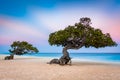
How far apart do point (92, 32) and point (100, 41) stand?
1.36 m

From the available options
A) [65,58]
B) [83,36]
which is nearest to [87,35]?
[83,36]

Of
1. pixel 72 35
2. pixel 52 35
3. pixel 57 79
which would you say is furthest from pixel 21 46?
pixel 57 79

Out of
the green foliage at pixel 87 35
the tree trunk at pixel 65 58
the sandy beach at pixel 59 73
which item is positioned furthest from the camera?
the tree trunk at pixel 65 58

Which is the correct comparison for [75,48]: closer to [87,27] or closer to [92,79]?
[87,27]

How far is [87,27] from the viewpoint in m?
27.1

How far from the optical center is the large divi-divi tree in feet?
87.7

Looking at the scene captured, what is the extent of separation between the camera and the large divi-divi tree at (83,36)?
1053 inches

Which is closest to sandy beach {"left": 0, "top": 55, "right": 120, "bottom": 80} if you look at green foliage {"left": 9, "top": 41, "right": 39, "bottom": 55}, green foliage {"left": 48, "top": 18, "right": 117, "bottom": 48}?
green foliage {"left": 48, "top": 18, "right": 117, "bottom": 48}

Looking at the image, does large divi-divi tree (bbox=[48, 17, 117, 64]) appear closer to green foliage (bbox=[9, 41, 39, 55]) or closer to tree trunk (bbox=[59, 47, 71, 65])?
tree trunk (bbox=[59, 47, 71, 65])

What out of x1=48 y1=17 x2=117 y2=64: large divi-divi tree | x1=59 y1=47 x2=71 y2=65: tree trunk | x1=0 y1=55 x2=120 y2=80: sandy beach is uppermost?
x1=48 y1=17 x2=117 y2=64: large divi-divi tree

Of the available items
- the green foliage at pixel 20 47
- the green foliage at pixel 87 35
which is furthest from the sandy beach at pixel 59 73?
the green foliage at pixel 20 47

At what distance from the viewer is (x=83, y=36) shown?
27.3 meters

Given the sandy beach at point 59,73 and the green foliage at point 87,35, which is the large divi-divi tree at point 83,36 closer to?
the green foliage at point 87,35

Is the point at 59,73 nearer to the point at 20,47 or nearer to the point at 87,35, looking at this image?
the point at 87,35
